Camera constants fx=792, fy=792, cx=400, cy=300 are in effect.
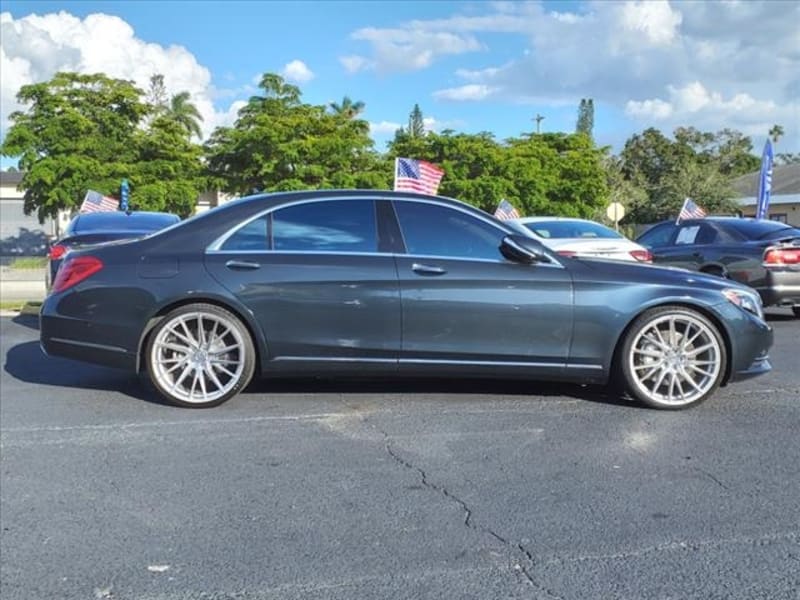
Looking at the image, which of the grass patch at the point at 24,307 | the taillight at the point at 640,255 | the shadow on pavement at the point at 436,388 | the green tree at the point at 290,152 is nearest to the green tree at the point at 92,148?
the green tree at the point at 290,152

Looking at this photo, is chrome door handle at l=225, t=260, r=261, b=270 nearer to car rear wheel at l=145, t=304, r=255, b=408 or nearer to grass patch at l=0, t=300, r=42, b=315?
car rear wheel at l=145, t=304, r=255, b=408

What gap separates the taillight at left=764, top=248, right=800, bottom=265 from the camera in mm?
10164

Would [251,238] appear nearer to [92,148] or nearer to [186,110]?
[92,148]

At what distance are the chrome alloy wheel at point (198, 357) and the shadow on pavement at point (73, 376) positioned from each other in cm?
35

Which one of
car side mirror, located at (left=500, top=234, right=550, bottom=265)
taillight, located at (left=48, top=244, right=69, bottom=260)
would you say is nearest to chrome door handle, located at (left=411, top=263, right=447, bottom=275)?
car side mirror, located at (left=500, top=234, right=550, bottom=265)

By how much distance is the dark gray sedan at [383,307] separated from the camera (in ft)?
17.9

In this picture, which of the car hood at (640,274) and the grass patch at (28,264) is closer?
the car hood at (640,274)

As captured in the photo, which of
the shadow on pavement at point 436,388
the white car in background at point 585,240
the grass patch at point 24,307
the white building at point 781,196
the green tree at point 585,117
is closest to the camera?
the shadow on pavement at point 436,388

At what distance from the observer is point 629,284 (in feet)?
18.1

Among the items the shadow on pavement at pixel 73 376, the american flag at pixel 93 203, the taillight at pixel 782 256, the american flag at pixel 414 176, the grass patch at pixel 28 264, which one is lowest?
the grass patch at pixel 28 264

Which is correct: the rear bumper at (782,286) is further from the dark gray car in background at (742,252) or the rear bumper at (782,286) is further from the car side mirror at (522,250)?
the car side mirror at (522,250)

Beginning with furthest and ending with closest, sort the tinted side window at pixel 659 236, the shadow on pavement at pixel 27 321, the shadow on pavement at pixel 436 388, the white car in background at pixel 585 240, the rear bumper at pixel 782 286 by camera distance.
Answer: the tinted side window at pixel 659 236
the shadow on pavement at pixel 27 321
the rear bumper at pixel 782 286
the white car in background at pixel 585 240
the shadow on pavement at pixel 436 388

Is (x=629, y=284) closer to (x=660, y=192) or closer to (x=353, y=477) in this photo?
(x=353, y=477)

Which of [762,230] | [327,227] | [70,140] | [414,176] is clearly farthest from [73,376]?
[70,140]
